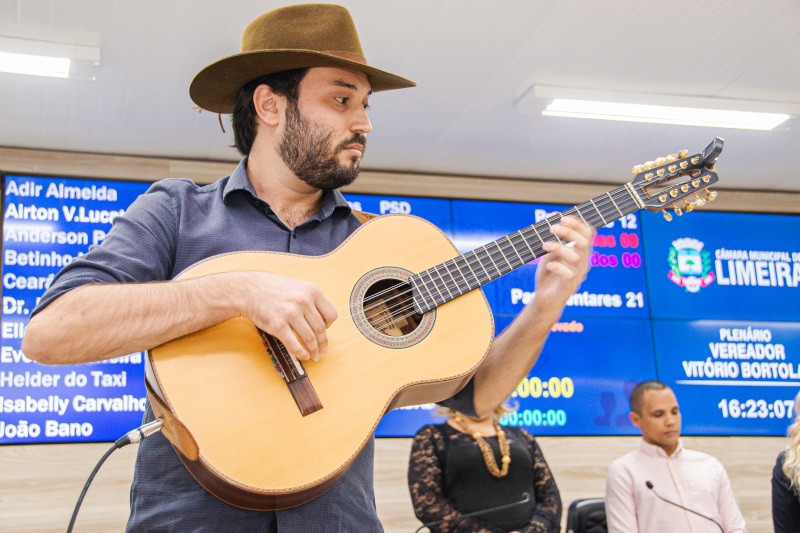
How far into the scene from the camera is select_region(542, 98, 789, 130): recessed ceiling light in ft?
13.6

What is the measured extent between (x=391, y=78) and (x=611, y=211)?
653mm

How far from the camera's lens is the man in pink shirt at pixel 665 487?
3.29 meters

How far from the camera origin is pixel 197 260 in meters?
1.34

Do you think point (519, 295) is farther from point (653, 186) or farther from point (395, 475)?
point (653, 186)

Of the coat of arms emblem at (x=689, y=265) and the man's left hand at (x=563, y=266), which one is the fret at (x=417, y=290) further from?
the coat of arms emblem at (x=689, y=265)

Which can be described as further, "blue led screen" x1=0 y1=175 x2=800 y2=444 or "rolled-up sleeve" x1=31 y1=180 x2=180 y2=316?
"blue led screen" x1=0 y1=175 x2=800 y2=444

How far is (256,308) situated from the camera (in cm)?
117

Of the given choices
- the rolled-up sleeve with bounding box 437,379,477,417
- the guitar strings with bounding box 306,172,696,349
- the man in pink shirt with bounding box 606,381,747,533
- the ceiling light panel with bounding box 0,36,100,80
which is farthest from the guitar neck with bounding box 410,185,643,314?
the ceiling light panel with bounding box 0,36,100,80

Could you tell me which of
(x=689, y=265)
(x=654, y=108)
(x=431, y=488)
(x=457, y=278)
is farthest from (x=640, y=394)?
(x=457, y=278)

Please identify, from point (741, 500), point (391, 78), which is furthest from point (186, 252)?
point (741, 500)

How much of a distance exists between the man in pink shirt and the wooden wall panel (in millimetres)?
973

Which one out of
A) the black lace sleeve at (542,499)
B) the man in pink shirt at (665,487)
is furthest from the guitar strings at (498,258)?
the man in pink shirt at (665,487)

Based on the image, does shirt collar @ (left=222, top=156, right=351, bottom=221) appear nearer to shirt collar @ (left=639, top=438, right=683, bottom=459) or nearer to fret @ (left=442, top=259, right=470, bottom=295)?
fret @ (left=442, top=259, right=470, bottom=295)

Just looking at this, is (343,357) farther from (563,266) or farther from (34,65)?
(34,65)
